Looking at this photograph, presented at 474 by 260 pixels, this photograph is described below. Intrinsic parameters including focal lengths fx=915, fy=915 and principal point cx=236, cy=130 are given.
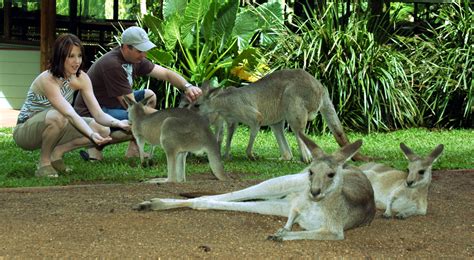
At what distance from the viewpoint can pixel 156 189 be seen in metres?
7.71

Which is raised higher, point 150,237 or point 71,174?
point 150,237

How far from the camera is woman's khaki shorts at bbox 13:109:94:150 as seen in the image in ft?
29.9

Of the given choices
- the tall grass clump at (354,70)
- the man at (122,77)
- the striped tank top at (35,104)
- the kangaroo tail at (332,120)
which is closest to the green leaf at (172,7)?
the tall grass clump at (354,70)

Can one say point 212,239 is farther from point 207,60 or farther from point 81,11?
point 81,11

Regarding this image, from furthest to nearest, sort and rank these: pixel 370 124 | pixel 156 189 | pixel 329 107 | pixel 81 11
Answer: pixel 81 11
pixel 370 124
pixel 329 107
pixel 156 189

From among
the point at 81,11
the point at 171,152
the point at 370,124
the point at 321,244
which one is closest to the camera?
the point at 321,244

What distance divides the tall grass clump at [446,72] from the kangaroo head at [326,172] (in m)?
8.44

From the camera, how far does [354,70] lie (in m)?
13.6

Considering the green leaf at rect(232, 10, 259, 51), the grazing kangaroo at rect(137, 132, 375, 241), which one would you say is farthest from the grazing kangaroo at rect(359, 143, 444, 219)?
the green leaf at rect(232, 10, 259, 51)

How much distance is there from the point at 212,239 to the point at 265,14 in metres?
9.30

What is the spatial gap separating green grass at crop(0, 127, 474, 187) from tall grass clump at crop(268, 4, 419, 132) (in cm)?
38

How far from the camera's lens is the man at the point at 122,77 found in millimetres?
10023

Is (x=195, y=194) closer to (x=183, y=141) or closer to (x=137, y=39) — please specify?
(x=183, y=141)

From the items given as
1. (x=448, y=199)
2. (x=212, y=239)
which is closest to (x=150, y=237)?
(x=212, y=239)
